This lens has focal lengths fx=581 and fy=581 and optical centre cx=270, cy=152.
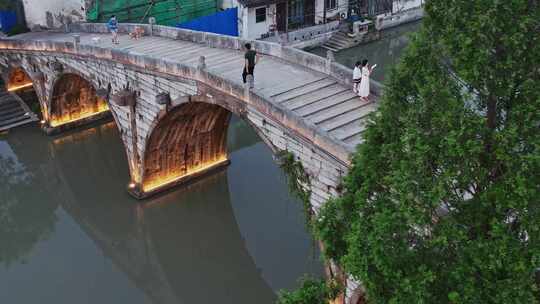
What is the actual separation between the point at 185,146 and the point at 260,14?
17.8 meters

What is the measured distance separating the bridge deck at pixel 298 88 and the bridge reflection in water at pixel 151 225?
21.8ft

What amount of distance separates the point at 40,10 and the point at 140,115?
17282 mm

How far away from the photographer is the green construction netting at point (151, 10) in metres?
35.8

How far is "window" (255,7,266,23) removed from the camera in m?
41.3

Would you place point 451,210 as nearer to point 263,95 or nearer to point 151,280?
point 263,95

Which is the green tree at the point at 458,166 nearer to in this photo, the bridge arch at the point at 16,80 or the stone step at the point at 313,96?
the stone step at the point at 313,96

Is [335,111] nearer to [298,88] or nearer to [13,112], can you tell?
[298,88]

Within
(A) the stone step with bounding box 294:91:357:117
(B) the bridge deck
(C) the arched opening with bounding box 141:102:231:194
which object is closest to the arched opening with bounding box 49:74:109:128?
(B) the bridge deck

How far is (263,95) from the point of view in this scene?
18859 millimetres

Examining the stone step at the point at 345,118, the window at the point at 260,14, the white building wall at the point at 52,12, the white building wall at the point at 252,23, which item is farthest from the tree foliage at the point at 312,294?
the window at the point at 260,14

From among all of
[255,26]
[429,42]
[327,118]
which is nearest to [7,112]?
[255,26]

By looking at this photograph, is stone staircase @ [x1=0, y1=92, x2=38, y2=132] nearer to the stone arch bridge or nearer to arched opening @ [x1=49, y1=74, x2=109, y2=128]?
the stone arch bridge

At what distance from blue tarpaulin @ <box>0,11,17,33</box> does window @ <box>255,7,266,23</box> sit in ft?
53.4

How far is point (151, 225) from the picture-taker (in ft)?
84.3
